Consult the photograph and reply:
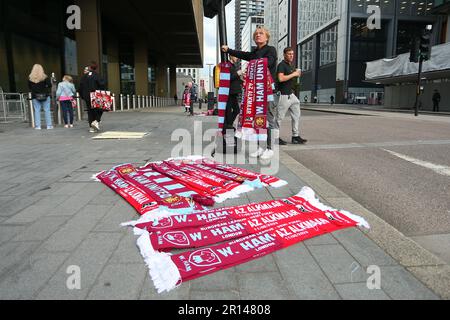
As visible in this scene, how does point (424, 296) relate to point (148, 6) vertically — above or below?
below

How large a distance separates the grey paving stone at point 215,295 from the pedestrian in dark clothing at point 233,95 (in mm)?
4312

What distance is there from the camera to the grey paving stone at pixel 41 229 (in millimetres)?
2718

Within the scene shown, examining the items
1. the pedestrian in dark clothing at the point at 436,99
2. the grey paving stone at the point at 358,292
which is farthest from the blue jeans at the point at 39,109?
the pedestrian in dark clothing at the point at 436,99

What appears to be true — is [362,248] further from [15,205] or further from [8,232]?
[15,205]

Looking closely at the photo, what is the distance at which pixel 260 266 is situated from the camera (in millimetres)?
2258

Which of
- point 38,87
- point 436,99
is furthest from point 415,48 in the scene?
point 38,87

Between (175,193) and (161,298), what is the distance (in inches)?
74.2

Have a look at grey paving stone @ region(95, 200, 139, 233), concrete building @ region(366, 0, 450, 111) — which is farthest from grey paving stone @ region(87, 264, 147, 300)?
concrete building @ region(366, 0, 450, 111)

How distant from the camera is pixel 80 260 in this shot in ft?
7.65

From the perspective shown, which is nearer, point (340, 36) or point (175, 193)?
point (175, 193)

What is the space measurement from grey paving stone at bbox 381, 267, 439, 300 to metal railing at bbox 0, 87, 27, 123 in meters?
14.3
